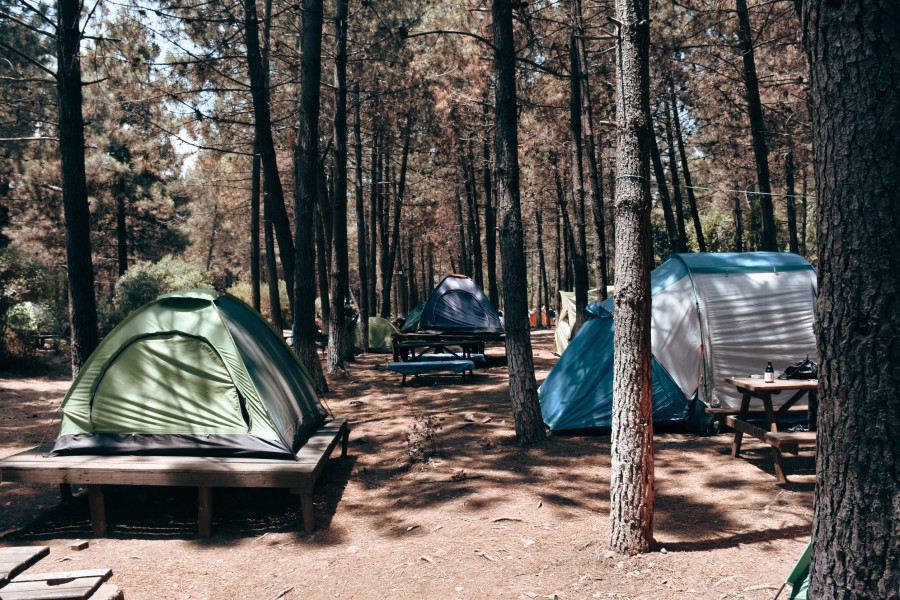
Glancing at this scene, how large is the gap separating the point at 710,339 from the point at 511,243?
Answer: 9.32 ft

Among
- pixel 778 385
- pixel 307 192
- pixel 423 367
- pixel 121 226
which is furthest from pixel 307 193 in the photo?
pixel 121 226

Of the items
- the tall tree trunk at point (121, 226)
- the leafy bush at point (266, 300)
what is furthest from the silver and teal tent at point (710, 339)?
the leafy bush at point (266, 300)

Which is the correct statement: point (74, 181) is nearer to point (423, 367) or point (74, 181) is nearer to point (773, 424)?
point (423, 367)

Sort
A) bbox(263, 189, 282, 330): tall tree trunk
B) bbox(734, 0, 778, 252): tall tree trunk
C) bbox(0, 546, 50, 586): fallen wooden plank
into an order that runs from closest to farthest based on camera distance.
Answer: bbox(0, 546, 50, 586): fallen wooden plank, bbox(734, 0, 778, 252): tall tree trunk, bbox(263, 189, 282, 330): tall tree trunk

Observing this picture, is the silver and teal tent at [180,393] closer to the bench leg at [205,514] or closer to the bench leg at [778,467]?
the bench leg at [205,514]

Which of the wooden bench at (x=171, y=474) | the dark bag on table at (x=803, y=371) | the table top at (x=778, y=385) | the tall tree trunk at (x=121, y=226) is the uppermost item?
the tall tree trunk at (x=121, y=226)

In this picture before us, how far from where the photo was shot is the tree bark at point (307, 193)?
10617 mm

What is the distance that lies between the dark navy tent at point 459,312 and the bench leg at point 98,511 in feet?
40.6

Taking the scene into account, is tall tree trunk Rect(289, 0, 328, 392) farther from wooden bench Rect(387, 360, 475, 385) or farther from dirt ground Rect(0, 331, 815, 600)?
dirt ground Rect(0, 331, 815, 600)

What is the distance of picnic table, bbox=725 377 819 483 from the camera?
6195mm

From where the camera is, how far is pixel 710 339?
829cm

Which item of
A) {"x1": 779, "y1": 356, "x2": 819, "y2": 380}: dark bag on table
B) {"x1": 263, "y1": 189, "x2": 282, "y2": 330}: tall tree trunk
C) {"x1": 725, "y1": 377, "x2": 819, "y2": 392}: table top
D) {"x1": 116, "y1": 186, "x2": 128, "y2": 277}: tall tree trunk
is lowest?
{"x1": 725, "y1": 377, "x2": 819, "y2": 392}: table top

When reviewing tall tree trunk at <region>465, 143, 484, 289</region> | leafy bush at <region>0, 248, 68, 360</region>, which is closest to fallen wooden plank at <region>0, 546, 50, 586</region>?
leafy bush at <region>0, 248, 68, 360</region>

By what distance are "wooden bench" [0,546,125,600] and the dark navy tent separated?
14.4 m
